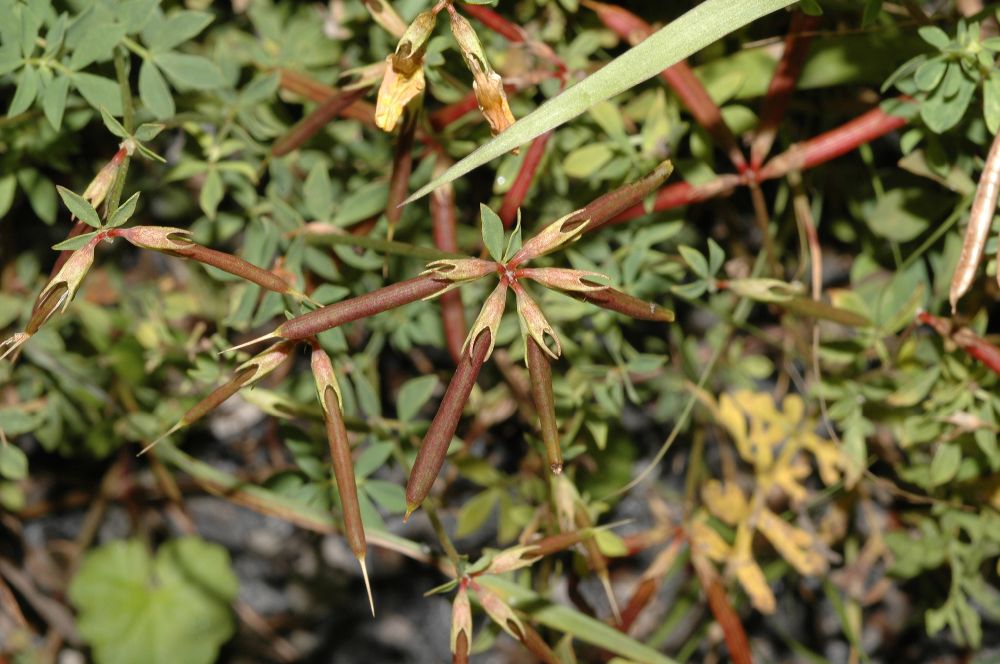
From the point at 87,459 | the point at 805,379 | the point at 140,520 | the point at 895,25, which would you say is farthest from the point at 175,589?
the point at 895,25

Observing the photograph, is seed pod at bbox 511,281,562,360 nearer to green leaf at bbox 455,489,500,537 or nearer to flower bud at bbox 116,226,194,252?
flower bud at bbox 116,226,194,252

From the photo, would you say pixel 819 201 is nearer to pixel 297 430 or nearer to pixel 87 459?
pixel 297 430

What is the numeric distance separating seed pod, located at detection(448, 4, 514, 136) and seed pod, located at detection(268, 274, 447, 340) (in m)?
0.31

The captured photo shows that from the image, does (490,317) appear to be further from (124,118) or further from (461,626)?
(124,118)

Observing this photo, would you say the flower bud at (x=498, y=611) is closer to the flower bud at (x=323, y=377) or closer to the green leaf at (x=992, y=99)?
the flower bud at (x=323, y=377)

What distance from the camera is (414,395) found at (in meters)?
2.19

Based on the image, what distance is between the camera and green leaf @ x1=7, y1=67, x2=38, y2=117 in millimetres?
1816

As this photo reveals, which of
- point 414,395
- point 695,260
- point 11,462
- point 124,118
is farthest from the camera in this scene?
point 11,462

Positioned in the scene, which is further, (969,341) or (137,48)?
(969,341)

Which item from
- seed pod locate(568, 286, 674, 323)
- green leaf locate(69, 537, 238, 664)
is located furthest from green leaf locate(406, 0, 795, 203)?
green leaf locate(69, 537, 238, 664)

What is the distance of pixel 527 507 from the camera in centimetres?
238

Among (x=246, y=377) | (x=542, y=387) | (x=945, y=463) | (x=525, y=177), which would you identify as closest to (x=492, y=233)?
(x=542, y=387)

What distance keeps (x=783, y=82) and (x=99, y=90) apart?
1485 millimetres


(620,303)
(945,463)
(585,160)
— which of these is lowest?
(945,463)
